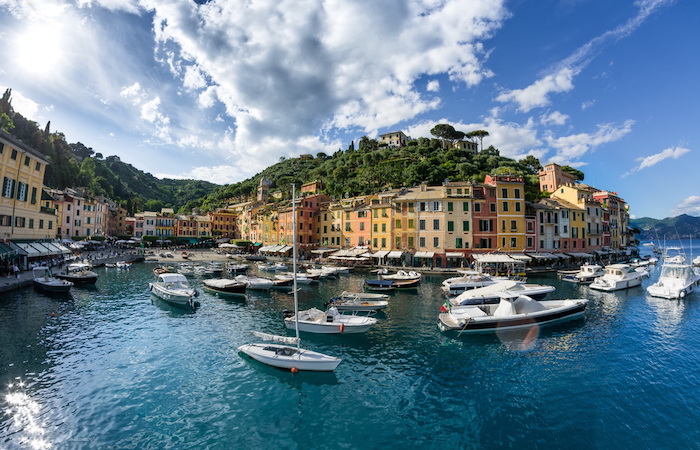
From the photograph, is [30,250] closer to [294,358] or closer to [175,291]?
[175,291]

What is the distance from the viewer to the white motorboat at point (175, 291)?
102 ft

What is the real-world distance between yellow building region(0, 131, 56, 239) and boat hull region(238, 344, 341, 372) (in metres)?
38.9

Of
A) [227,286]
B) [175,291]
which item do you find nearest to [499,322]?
[227,286]

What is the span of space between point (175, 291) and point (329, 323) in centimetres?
1899

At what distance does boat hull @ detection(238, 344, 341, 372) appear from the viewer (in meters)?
16.4

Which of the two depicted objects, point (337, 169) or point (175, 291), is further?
point (337, 169)

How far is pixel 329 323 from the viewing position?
22.3 meters

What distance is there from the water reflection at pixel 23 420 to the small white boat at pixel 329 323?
42.1 ft

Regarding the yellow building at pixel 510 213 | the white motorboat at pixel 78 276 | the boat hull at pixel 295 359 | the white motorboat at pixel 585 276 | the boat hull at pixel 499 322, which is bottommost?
the boat hull at pixel 295 359

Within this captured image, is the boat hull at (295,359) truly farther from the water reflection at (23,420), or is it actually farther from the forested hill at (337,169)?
the forested hill at (337,169)

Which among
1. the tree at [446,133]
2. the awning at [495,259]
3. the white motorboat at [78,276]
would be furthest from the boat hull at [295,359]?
the tree at [446,133]

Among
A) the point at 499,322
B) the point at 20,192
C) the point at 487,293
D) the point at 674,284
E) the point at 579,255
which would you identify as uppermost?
the point at 20,192

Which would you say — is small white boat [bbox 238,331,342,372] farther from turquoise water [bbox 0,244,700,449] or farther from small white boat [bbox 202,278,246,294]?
small white boat [bbox 202,278,246,294]

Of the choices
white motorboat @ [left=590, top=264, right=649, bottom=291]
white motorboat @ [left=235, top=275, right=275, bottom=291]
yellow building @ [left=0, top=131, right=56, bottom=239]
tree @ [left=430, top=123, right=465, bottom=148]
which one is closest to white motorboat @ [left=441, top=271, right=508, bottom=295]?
white motorboat @ [left=590, top=264, right=649, bottom=291]
